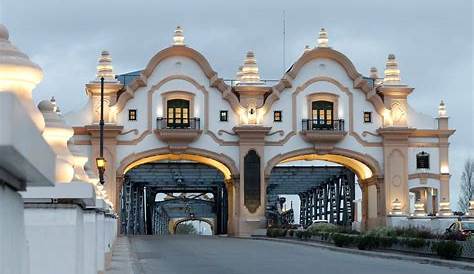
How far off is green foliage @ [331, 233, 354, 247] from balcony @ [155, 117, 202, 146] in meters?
18.6

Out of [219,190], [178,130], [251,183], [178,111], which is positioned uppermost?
[178,111]

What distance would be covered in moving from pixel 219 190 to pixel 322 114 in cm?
2193

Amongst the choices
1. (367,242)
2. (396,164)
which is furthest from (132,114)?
(367,242)

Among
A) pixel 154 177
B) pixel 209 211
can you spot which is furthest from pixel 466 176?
pixel 154 177

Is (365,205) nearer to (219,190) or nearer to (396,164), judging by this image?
(396,164)

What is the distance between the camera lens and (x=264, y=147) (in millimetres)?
58344

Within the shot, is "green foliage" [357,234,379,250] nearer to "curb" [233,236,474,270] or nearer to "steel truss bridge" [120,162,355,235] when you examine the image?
"curb" [233,236,474,270]

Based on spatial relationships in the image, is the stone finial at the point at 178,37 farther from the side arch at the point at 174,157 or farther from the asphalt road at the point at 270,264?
the asphalt road at the point at 270,264

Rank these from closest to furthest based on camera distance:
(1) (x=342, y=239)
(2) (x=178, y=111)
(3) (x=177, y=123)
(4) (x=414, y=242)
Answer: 1. (4) (x=414, y=242)
2. (1) (x=342, y=239)
3. (3) (x=177, y=123)
4. (2) (x=178, y=111)

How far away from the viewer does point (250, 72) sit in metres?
58.4

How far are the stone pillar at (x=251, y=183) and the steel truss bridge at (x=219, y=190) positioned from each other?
837 cm

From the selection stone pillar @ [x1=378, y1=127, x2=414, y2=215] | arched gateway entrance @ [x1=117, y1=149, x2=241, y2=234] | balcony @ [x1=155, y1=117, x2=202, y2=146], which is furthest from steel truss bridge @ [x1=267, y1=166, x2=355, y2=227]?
balcony @ [x1=155, y1=117, x2=202, y2=146]

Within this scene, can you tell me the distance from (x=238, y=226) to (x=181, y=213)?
64194 mm

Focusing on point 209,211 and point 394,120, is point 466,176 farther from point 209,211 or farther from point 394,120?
point 394,120
